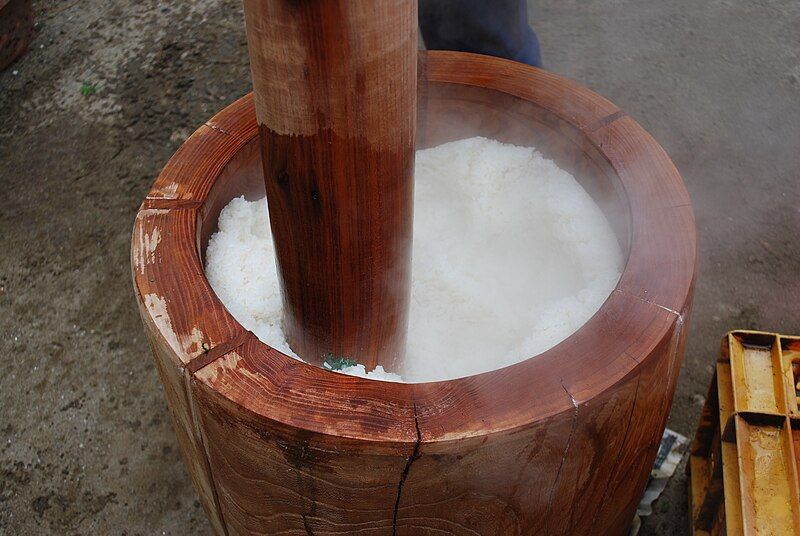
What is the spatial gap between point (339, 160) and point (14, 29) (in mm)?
3863

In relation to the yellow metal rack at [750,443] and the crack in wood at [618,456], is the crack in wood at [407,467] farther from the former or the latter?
the yellow metal rack at [750,443]

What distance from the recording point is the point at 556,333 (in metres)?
1.63

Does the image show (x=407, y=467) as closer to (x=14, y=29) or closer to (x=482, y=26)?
(x=482, y=26)

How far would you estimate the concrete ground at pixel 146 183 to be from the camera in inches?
103

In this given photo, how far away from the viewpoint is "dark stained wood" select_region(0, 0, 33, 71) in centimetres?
422

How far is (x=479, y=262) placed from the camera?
6.45 ft

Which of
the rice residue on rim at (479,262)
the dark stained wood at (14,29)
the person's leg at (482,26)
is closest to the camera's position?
the rice residue on rim at (479,262)

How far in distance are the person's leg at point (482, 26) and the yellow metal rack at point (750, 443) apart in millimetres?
1571

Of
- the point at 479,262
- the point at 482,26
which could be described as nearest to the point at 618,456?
the point at 479,262

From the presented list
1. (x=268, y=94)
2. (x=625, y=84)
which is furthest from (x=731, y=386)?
(x=625, y=84)

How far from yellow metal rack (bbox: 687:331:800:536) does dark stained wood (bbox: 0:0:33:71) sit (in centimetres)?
408

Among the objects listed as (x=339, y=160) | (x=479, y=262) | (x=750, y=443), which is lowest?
(x=750, y=443)

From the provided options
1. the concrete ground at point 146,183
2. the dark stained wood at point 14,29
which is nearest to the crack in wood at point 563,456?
the concrete ground at point 146,183

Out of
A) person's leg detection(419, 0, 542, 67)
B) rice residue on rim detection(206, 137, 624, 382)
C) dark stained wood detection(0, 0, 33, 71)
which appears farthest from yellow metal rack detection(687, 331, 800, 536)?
dark stained wood detection(0, 0, 33, 71)
